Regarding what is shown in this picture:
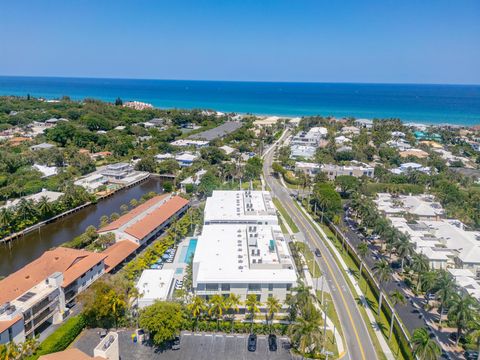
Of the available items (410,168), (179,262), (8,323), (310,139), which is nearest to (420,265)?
(179,262)

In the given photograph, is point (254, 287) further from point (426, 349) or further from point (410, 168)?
point (410, 168)

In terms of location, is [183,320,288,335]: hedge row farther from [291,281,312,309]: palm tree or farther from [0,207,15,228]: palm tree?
[0,207,15,228]: palm tree

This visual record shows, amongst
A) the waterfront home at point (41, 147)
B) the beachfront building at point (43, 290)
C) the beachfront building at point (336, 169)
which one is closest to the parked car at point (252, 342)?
the beachfront building at point (43, 290)

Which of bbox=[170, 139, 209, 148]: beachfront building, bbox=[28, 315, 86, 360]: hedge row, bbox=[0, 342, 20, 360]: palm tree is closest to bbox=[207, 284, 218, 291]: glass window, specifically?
bbox=[28, 315, 86, 360]: hedge row

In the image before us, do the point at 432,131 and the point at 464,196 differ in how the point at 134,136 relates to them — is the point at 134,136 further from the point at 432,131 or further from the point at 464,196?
the point at 432,131

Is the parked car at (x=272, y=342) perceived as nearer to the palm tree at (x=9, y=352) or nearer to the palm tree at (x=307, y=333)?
the palm tree at (x=307, y=333)

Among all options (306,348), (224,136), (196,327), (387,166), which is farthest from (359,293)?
(224,136)
